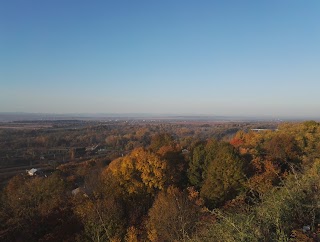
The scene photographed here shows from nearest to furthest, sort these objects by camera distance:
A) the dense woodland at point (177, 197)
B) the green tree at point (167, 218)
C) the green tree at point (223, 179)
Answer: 1. the dense woodland at point (177, 197)
2. the green tree at point (167, 218)
3. the green tree at point (223, 179)

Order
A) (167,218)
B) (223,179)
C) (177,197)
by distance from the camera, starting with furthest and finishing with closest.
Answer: (223,179) < (177,197) < (167,218)

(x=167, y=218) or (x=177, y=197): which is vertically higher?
(x=177, y=197)

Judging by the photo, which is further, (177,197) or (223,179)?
(223,179)

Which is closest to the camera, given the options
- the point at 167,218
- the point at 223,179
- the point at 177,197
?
the point at 167,218

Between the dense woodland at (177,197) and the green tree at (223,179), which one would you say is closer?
the dense woodland at (177,197)

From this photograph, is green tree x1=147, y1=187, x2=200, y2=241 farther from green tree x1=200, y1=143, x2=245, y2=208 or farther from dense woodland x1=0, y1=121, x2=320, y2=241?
green tree x1=200, y1=143, x2=245, y2=208

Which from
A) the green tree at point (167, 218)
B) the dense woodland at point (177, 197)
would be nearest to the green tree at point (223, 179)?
the dense woodland at point (177, 197)

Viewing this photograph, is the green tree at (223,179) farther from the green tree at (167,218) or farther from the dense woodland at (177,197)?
the green tree at (167,218)

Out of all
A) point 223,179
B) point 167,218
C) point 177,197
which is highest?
point 223,179

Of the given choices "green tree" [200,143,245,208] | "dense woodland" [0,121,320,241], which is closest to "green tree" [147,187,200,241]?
"dense woodland" [0,121,320,241]

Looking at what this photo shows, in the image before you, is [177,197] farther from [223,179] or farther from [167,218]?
[223,179]

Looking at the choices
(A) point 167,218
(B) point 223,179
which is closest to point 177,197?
(A) point 167,218

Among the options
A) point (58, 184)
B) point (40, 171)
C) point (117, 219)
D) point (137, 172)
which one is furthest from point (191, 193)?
point (40, 171)
